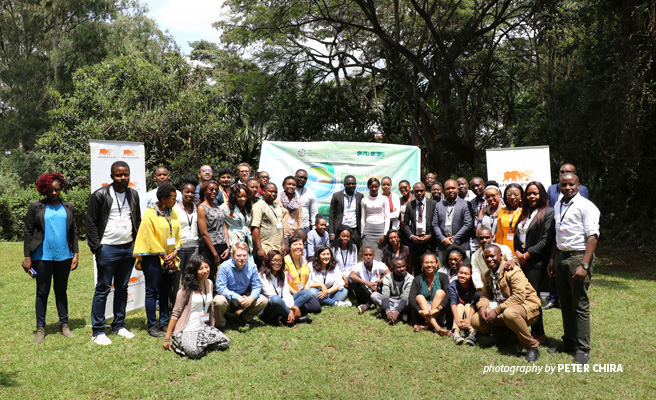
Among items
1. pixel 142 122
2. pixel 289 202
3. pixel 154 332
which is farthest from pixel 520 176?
pixel 142 122

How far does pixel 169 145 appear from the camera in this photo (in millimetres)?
14898

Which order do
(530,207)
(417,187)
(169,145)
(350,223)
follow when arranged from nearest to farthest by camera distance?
(530,207), (417,187), (350,223), (169,145)

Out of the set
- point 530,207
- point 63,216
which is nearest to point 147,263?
point 63,216

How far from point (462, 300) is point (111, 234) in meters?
3.97

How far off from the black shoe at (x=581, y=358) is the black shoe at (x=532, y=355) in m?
0.33

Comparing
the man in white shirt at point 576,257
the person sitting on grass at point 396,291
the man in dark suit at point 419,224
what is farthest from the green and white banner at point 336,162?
the man in white shirt at point 576,257

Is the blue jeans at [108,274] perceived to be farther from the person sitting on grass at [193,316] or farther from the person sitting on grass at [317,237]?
the person sitting on grass at [317,237]

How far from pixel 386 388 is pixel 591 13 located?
10.9m

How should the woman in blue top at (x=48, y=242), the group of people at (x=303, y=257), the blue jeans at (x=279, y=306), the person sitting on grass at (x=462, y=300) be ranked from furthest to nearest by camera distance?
the blue jeans at (x=279, y=306) → the person sitting on grass at (x=462, y=300) → the woman in blue top at (x=48, y=242) → the group of people at (x=303, y=257)

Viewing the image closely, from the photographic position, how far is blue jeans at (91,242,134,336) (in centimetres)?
521

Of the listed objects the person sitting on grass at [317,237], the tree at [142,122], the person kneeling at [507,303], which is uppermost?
the tree at [142,122]

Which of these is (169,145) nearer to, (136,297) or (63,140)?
(63,140)

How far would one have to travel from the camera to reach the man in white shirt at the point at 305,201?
7.54 metres

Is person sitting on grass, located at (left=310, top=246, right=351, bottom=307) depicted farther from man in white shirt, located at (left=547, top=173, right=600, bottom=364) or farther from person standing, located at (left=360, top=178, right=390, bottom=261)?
man in white shirt, located at (left=547, top=173, right=600, bottom=364)
